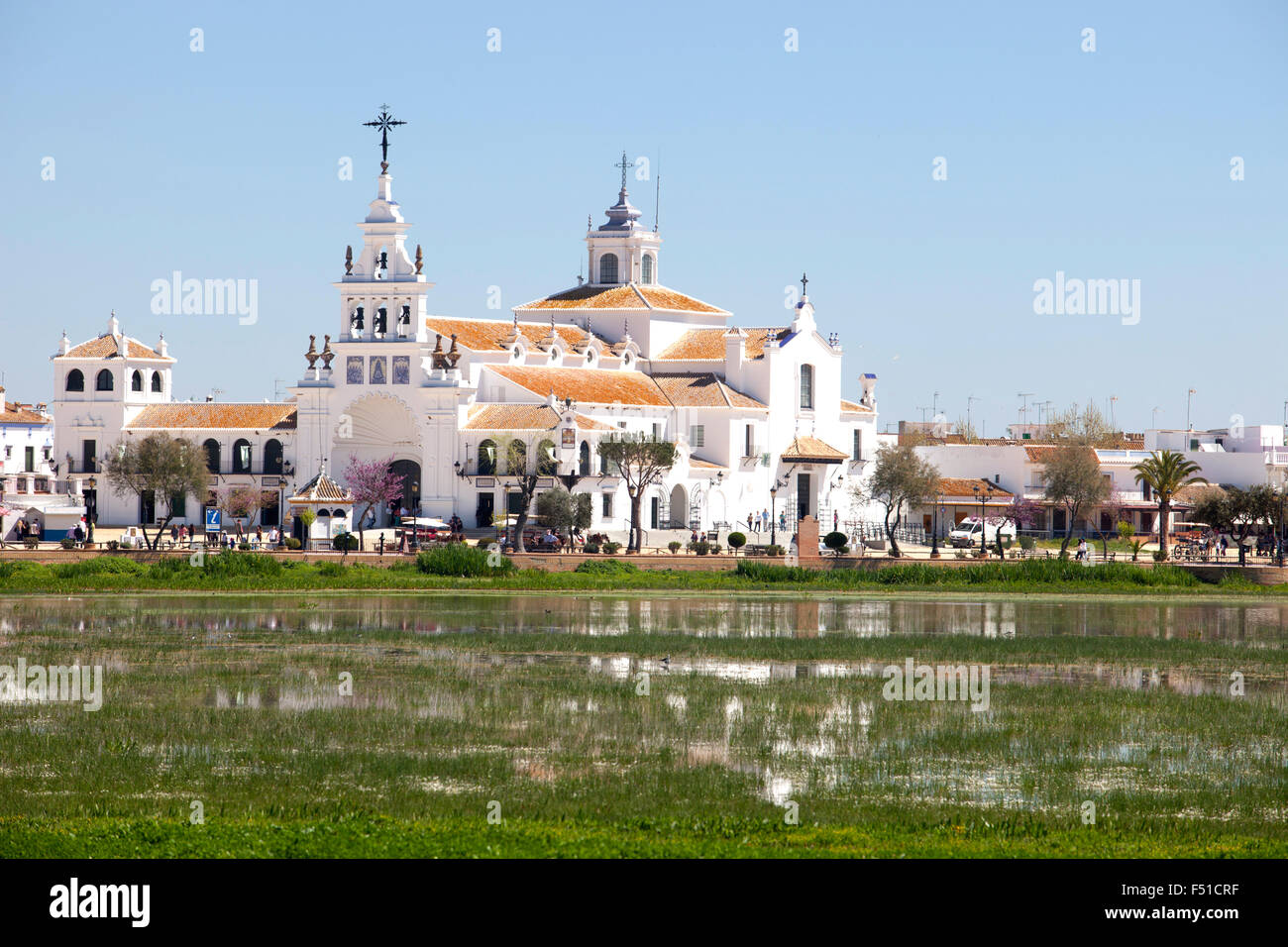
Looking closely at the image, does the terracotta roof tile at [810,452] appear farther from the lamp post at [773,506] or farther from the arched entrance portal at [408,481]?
the arched entrance portal at [408,481]

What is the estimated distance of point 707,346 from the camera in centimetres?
8231

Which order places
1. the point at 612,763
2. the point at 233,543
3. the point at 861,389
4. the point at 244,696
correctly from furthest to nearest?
the point at 861,389 → the point at 233,543 → the point at 244,696 → the point at 612,763

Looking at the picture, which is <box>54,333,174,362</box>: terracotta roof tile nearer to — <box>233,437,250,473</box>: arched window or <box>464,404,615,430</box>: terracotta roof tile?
<box>233,437,250,473</box>: arched window

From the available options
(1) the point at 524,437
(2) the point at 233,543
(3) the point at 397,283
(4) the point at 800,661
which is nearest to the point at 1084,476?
(1) the point at 524,437

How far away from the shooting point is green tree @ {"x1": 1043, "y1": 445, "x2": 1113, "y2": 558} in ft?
247

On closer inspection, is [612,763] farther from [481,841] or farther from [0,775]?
→ [0,775]

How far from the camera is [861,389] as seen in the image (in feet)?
289

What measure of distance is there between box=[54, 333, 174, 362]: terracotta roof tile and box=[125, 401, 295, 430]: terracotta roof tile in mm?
2617

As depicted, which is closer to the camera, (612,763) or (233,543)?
(612,763)

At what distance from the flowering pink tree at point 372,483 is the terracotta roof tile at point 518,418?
3697mm

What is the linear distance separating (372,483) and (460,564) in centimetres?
1798

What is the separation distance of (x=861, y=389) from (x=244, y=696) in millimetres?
64595

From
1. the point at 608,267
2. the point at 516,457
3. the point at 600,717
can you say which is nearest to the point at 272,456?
the point at 516,457
